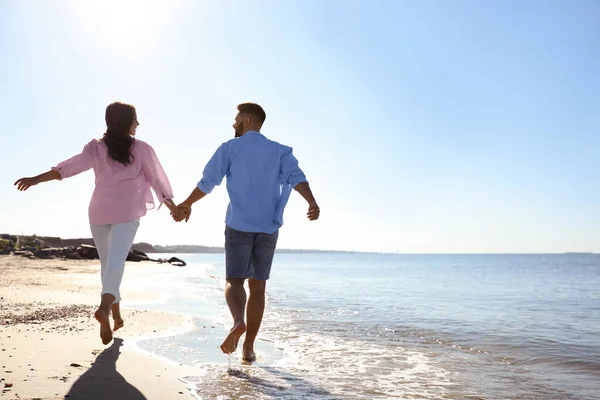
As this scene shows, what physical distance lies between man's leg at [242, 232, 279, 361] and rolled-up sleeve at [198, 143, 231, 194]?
608 mm

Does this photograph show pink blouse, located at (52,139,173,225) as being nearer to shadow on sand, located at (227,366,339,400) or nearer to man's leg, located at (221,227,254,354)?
man's leg, located at (221,227,254,354)

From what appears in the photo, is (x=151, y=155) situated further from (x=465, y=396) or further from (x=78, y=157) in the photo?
(x=465, y=396)

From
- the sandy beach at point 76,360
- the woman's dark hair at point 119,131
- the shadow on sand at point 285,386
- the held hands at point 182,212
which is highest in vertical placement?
the woman's dark hair at point 119,131

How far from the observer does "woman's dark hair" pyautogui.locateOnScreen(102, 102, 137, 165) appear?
4438 mm

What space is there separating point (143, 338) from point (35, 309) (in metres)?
2.11

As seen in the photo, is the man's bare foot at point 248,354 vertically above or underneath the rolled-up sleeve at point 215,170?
underneath

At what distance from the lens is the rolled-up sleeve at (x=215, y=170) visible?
4449 mm

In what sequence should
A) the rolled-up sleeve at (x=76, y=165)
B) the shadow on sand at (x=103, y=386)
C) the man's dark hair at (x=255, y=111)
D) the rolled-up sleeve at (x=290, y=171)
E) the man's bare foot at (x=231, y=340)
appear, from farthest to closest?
the man's dark hair at (x=255, y=111), the rolled-up sleeve at (x=290, y=171), the rolled-up sleeve at (x=76, y=165), the man's bare foot at (x=231, y=340), the shadow on sand at (x=103, y=386)

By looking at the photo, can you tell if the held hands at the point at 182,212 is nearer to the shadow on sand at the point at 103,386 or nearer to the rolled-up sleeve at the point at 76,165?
the rolled-up sleeve at the point at 76,165

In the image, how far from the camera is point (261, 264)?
14.4 feet

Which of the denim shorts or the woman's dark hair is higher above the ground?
the woman's dark hair

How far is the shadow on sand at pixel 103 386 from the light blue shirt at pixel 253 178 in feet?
4.77

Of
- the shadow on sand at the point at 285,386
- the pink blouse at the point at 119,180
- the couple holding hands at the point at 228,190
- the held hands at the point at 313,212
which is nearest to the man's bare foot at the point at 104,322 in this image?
the couple holding hands at the point at 228,190

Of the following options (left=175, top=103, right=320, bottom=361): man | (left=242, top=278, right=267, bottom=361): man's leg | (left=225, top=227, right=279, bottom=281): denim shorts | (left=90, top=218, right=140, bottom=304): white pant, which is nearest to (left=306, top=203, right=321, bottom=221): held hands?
(left=175, top=103, right=320, bottom=361): man
